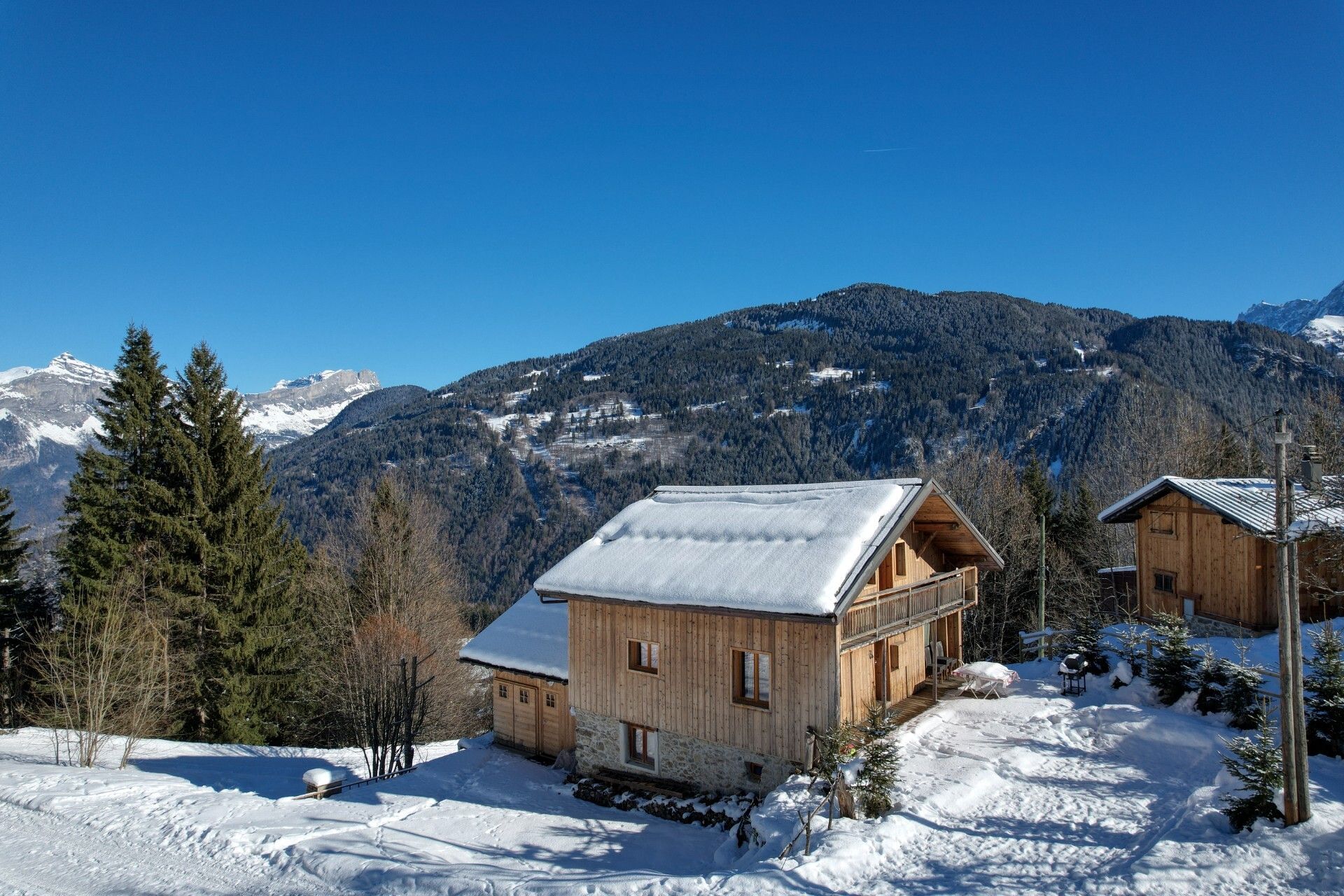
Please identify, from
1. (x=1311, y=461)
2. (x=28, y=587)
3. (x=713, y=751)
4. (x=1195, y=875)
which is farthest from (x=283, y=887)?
(x=28, y=587)

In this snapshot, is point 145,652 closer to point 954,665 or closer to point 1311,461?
point 954,665

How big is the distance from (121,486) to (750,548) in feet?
78.0

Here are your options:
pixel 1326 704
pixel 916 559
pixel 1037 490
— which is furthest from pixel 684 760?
pixel 1037 490

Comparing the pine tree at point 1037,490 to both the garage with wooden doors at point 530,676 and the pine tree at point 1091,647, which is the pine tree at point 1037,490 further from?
the garage with wooden doors at point 530,676

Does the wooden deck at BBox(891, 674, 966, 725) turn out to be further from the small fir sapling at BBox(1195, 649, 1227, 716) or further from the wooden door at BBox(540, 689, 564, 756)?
the wooden door at BBox(540, 689, 564, 756)

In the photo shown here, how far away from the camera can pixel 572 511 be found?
5989 inches

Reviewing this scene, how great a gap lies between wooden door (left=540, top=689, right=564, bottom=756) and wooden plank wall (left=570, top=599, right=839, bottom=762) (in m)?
2.04

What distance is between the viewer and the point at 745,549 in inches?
683

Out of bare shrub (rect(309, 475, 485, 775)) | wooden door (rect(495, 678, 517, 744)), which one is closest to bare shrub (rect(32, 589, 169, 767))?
bare shrub (rect(309, 475, 485, 775))

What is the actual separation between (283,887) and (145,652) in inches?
599

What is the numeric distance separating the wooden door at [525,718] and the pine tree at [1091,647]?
15.4 metres

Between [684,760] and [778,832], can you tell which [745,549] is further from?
[778,832]

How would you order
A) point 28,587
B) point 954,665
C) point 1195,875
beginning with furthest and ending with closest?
1. point 28,587
2. point 954,665
3. point 1195,875

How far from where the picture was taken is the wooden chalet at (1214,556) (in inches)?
918
